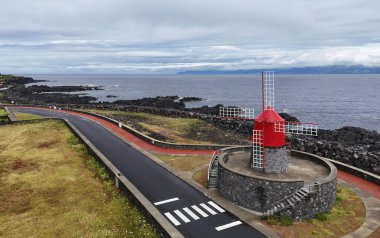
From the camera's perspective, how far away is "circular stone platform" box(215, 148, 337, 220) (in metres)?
19.2

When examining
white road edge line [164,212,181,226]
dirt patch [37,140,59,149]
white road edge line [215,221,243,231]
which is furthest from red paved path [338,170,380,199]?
dirt patch [37,140,59,149]

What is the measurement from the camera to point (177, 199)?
2211 cm

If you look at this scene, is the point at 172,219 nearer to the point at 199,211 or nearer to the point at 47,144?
the point at 199,211

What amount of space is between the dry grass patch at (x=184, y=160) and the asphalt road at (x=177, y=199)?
134 centimetres

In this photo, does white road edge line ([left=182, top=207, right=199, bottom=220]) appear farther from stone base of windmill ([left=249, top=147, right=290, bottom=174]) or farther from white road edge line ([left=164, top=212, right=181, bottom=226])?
stone base of windmill ([left=249, top=147, right=290, bottom=174])

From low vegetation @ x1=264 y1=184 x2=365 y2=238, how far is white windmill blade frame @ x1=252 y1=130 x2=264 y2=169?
418cm

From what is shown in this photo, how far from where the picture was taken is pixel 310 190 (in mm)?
19109

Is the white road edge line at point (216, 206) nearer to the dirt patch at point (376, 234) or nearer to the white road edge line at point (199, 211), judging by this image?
the white road edge line at point (199, 211)

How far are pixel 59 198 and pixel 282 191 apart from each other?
1418 centimetres

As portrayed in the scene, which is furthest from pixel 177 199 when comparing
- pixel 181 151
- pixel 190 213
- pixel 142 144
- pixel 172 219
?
pixel 142 144

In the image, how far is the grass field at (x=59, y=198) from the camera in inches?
709

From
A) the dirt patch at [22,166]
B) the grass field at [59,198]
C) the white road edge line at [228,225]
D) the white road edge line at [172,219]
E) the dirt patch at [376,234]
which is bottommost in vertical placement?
the dirt patch at [376,234]

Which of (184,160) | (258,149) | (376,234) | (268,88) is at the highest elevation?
(268,88)

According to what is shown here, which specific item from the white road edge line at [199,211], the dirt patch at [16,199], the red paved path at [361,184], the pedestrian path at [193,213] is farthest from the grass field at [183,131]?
the white road edge line at [199,211]
